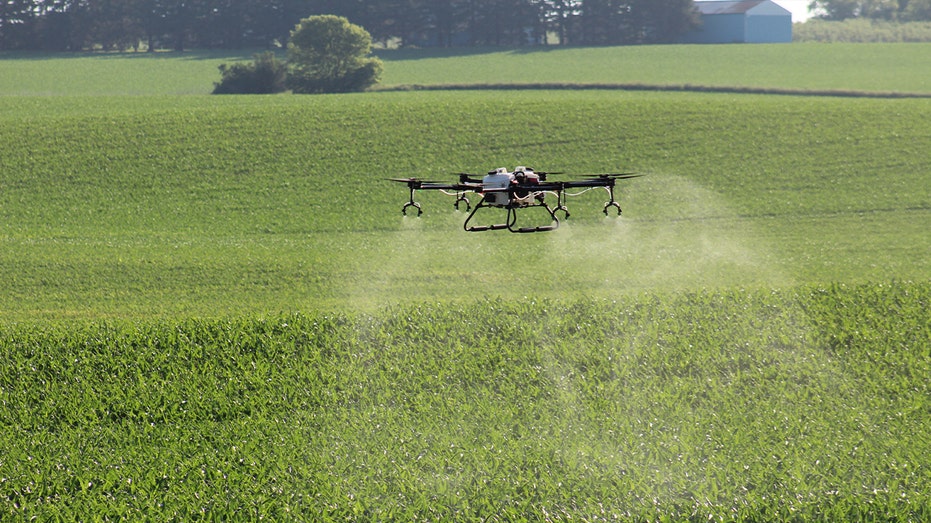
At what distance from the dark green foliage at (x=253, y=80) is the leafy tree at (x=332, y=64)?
1.36 m

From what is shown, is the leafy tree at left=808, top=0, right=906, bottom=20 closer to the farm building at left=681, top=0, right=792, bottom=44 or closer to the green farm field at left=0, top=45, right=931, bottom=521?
the farm building at left=681, top=0, right=792, bottom=44

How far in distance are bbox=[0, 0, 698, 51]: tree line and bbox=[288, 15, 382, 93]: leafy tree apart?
27012 millimetres

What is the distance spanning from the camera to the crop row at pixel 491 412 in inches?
677

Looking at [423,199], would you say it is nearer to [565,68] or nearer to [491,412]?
[491,412]

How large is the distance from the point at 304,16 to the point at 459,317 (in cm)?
9229

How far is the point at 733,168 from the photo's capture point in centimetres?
5259

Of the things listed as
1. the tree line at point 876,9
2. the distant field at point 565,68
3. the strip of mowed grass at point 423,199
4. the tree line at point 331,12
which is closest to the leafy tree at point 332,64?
the distant field at point 565,68

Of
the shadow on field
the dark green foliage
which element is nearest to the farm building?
the shadow on field

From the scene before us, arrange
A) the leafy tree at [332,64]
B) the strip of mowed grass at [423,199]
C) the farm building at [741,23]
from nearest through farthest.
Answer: the strip of mowed grass at [423,199] → the leafy tree at [332,64] → the farm building at [741,23]

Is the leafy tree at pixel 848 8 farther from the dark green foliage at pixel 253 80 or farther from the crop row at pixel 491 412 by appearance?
the crop row at pixel 491 412

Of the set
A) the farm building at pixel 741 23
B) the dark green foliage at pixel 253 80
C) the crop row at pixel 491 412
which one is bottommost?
the crop row at pixel 491 412

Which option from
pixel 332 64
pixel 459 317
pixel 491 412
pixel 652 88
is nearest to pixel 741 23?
pixel 652 88

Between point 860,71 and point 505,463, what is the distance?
9379 cm

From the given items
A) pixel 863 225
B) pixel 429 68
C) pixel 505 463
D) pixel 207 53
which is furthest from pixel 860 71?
pixel 505 463
